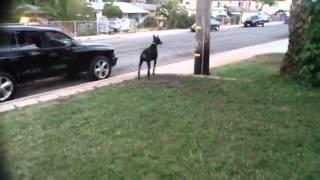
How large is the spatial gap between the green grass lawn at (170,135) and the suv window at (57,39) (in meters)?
2.34

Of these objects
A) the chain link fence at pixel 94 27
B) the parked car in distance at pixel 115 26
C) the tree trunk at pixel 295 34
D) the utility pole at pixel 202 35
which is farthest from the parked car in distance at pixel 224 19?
the tree trunk at pixel 295 34

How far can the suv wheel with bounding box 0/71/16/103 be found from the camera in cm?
956

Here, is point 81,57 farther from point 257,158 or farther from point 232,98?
point 257,158

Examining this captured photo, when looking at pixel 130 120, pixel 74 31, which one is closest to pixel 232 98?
pixel 130 120

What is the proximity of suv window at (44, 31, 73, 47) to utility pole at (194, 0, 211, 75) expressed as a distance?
297 centimetres

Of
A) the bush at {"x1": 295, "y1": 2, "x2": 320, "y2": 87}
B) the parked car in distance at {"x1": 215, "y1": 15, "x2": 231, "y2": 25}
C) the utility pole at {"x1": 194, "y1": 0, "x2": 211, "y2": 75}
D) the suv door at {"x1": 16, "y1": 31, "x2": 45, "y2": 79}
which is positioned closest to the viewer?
the bush at {"x1": 295, "y1": 2, "x2": 320, "y2": 87}

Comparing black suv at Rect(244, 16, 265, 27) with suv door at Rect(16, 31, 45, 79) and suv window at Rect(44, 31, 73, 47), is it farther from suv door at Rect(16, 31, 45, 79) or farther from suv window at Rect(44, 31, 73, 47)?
suv door at Rect(16, 31, 45, 79)

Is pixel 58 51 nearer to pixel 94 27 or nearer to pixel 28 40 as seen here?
pixel 28 40

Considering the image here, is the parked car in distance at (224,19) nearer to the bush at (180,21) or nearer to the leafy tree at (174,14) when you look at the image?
the leafy tree at (174,14)

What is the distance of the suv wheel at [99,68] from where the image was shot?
38.9 ft

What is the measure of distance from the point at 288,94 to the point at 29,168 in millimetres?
5119

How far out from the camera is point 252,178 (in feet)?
14.7

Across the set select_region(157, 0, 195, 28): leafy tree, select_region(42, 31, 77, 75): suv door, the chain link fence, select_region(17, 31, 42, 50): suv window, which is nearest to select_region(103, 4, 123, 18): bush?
the chain link fence

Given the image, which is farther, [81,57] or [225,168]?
[81,57]
